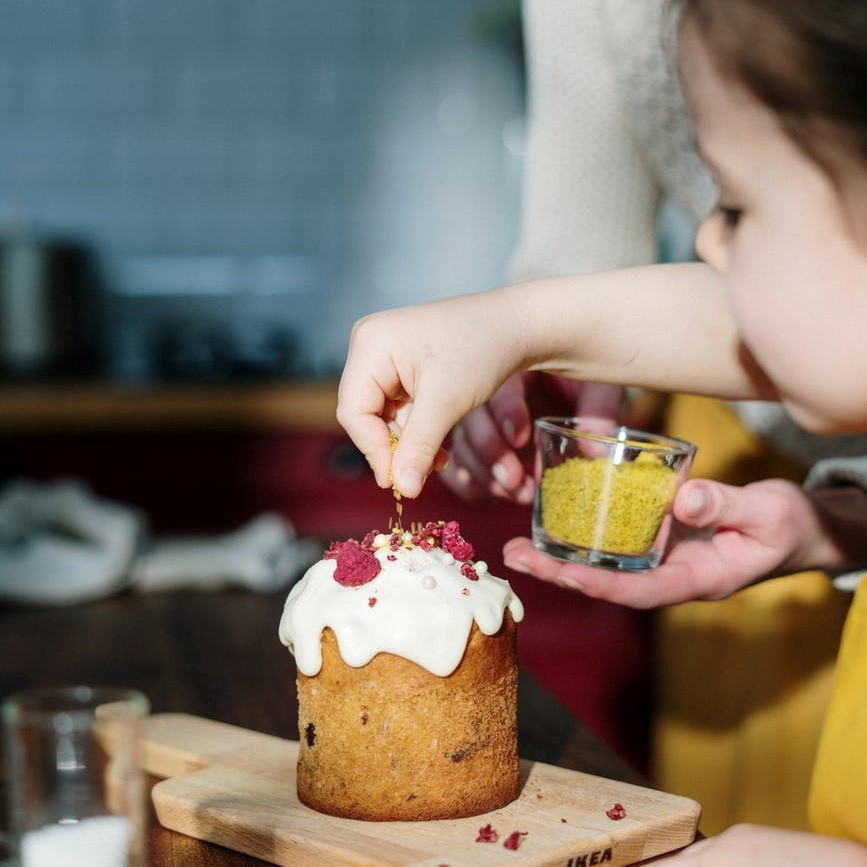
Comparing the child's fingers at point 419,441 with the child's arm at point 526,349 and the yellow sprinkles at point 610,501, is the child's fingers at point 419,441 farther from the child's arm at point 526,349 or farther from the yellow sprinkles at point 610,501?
the yellow sprinkles at point 610,501

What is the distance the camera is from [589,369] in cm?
112

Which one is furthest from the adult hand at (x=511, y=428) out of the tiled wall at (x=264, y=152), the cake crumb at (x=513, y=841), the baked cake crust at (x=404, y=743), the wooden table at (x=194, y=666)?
the tiled wall at (x=264, y=152)

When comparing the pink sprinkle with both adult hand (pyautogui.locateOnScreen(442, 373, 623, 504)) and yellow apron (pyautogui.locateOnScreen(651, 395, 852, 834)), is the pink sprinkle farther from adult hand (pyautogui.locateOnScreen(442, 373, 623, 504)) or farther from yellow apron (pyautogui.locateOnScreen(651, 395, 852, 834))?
yellow apron (pyautogui.locateOnScreen(651, 395, 852, 834))

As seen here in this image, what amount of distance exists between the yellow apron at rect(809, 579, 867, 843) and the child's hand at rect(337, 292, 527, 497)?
0.35 m

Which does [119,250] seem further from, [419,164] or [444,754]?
[444,754]

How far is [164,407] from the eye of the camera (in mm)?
2486

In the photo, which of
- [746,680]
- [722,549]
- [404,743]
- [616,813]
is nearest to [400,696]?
[404,743]

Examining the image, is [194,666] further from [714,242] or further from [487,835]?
[714,242]

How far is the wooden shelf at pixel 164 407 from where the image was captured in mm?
2438

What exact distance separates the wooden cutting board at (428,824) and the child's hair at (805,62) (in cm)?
46

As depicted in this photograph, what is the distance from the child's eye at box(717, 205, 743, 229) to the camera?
0.86m

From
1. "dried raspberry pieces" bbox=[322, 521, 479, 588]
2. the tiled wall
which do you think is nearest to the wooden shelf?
the tiled wall

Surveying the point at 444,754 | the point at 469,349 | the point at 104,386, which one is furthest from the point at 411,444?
the point at 104,386

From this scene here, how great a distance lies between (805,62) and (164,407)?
192cm
